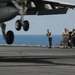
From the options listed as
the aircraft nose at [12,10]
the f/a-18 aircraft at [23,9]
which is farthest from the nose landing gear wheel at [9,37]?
the aircraft nose at [12,10]

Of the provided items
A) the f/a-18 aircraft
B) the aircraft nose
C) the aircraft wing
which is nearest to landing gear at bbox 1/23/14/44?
the f/a-18 aircraft

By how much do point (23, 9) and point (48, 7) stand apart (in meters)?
4.23

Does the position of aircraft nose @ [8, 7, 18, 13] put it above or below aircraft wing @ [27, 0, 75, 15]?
below

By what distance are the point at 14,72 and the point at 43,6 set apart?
886 cm

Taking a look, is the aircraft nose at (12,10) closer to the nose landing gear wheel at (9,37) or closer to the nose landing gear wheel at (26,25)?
the nose landing gear wheel at (26,25)

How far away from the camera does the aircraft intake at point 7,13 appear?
26417mm

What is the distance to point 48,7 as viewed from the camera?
29422mm

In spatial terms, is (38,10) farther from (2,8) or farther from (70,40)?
(70,40)

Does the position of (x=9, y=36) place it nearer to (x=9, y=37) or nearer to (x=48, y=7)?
(x=9, y=37)

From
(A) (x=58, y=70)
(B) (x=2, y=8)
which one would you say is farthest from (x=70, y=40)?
(A) (x=58, y=70)

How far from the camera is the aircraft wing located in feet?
94.1

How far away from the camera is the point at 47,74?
20.1 metres

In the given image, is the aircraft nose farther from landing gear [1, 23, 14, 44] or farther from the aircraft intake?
landing gear [1, 23, 14, 44]

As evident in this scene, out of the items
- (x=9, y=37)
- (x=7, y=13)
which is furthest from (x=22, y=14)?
(x=9, y=37)
